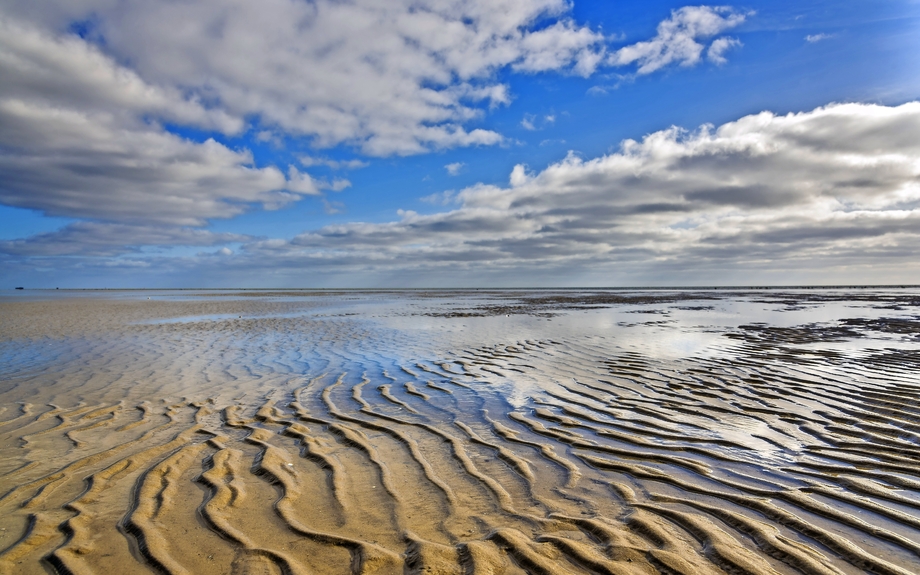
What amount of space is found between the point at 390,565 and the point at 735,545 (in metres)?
2.21

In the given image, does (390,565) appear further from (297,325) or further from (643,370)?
(297,325)

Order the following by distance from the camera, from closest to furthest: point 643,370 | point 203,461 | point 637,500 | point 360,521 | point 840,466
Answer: point 360,521 → point 637,500 → point 840,466 → point 203,461 → point 643,370

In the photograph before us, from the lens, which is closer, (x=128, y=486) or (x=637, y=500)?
(x=637, y=500)

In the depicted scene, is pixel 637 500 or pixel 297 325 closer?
pixel 637 500

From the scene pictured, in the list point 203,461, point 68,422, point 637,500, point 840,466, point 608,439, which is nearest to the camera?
point 637,500

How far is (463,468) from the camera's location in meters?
4.63

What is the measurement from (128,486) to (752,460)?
5.79 metres

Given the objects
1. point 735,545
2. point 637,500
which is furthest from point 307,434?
point 735,545

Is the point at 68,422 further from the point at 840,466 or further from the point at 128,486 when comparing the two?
the point at 840,466

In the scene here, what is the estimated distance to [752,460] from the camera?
475 cm

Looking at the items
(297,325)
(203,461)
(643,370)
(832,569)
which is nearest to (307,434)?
(203,461)

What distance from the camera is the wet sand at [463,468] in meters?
3.05

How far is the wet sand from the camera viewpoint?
3.05 m

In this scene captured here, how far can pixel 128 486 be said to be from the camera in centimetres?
417
